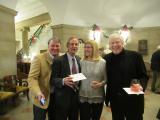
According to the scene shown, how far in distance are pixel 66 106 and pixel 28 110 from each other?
302 centimetres

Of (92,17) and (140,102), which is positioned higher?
(92,17)

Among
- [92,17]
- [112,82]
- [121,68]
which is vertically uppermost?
[92,17]

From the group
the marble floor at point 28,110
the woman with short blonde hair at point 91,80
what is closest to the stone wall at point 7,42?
the marble floor at point 28,110

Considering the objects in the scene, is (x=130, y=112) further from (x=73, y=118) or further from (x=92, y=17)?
(x=92, y=17)

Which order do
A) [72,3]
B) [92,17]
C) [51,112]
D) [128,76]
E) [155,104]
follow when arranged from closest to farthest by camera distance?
1. [128,76]
2. [51,112]
3. [155,104]
4. [72,3]
5. [92,17]

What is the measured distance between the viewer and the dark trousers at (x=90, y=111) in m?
2.61

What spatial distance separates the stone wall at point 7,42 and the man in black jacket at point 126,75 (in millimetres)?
3953

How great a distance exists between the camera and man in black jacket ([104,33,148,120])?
2453 millimetres

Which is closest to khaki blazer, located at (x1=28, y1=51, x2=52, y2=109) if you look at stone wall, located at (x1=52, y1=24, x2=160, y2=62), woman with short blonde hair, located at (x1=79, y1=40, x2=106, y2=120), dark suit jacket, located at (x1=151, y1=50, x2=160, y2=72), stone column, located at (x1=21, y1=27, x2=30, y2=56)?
woman with short blonde hair, located at (x1=79, y1=40, x2=106, y2=120)

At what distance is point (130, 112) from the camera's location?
→ 2.50 m

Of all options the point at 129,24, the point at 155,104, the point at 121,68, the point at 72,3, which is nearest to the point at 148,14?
the point at 129,24

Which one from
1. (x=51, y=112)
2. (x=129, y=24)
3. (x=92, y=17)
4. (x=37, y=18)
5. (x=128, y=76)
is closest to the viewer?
(x=128, y=76)

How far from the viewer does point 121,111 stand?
257cm

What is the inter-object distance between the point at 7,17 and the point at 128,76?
4.41m
